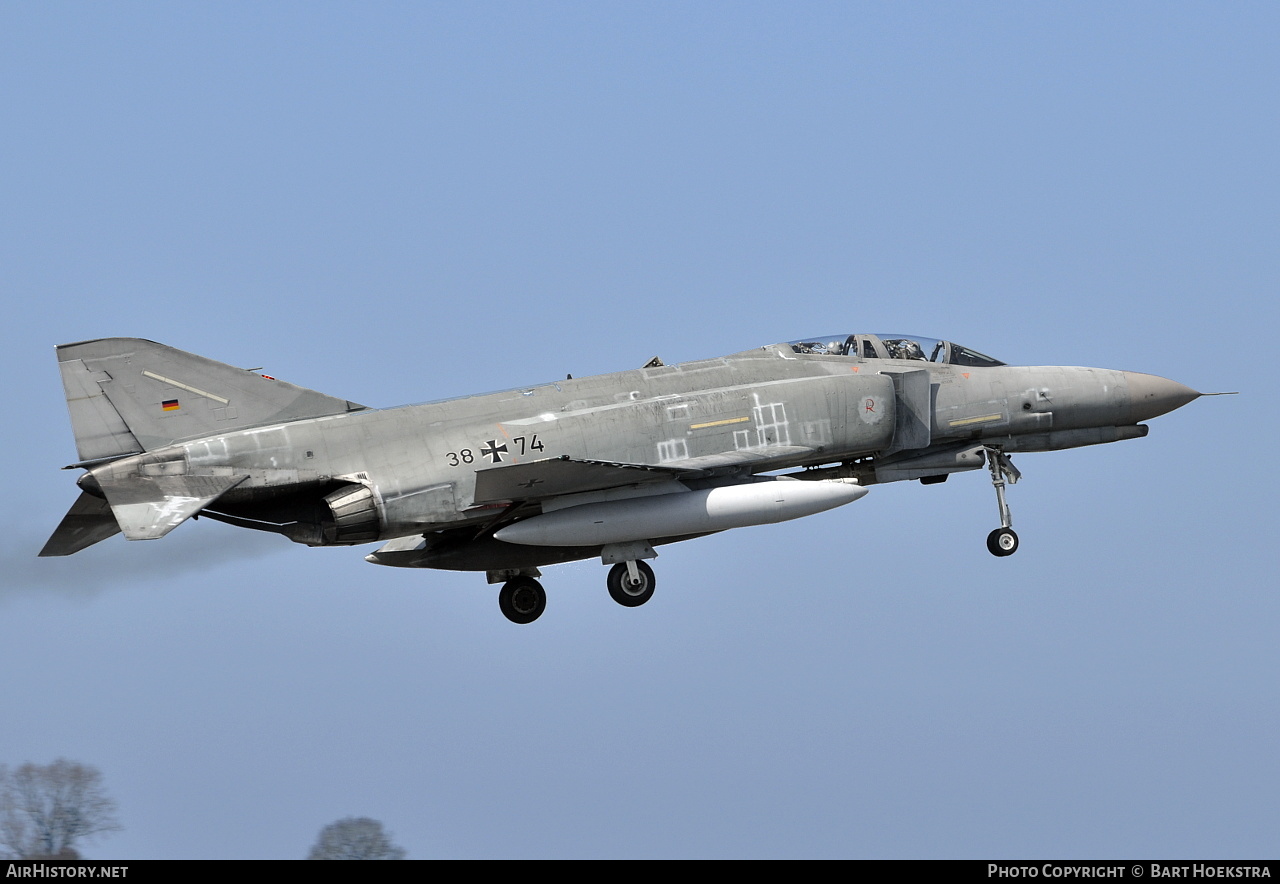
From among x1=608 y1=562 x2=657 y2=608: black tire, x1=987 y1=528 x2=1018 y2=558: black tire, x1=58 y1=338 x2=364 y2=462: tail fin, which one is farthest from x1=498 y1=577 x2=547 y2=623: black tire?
x1=987 y1=528 x2=1018 y2=558: black tire

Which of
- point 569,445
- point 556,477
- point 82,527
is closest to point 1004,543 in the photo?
point 569,445

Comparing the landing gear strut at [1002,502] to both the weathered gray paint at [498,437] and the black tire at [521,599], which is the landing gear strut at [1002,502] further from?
the black tire at [521,599]

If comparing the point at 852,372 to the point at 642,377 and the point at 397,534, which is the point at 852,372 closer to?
the point at 642,377

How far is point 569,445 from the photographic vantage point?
2200cm

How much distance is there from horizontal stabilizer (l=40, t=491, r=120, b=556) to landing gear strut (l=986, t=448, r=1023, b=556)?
497 inches

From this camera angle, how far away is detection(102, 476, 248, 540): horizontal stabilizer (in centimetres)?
2031

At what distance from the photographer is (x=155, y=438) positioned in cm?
2128
